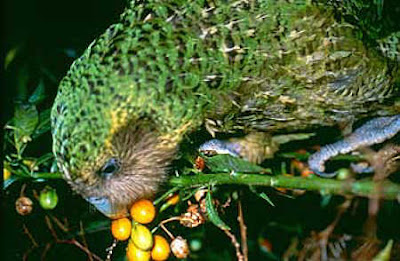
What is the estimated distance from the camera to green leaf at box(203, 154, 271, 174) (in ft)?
6.19

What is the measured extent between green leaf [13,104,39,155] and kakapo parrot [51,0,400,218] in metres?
0.19

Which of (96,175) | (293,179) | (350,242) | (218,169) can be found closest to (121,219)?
(96,175)

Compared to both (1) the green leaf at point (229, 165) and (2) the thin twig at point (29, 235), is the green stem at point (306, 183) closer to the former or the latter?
(1) the green leaf at point (229, 165)

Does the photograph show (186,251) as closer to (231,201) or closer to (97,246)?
(231,201)

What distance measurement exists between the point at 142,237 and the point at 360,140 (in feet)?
3.07

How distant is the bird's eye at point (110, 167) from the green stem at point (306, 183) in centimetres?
16

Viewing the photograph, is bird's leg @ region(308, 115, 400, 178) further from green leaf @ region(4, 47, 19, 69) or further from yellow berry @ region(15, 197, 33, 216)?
green leaf @ region(4, 47, 19, 69)

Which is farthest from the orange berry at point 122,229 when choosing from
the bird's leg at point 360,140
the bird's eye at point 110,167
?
the bird's leg at point 360,140

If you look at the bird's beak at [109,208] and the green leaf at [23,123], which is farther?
the green leaf at [23,123]

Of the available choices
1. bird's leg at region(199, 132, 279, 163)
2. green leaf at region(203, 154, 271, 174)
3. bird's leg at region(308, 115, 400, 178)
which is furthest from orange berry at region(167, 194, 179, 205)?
bird's leg at region(308, 115, 400, 178)

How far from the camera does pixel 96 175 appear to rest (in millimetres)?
1961

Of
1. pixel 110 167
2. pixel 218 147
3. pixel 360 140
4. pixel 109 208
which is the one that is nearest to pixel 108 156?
pixel 110 167

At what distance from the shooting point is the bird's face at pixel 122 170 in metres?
1.93

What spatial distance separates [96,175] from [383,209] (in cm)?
94
